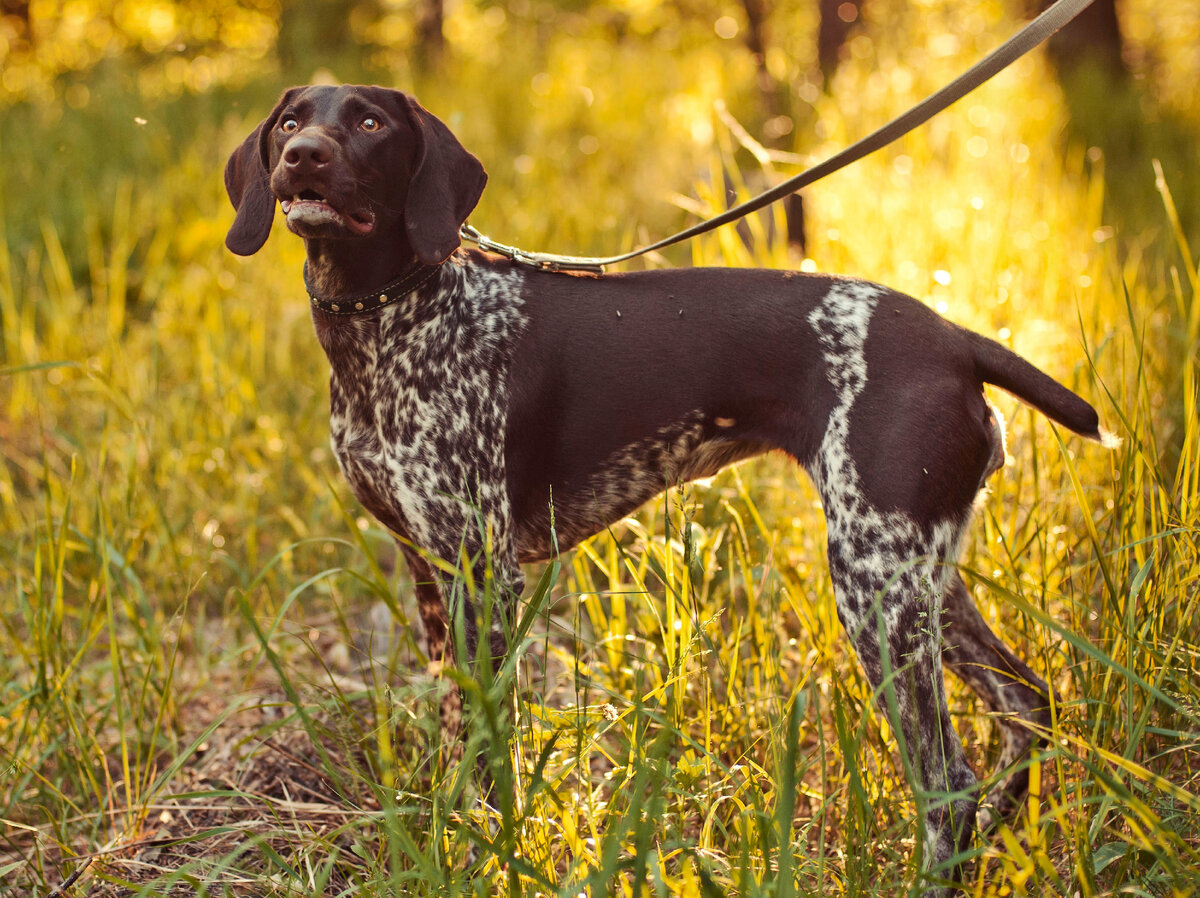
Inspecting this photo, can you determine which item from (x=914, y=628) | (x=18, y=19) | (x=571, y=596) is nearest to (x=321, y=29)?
(x=18, y=19)

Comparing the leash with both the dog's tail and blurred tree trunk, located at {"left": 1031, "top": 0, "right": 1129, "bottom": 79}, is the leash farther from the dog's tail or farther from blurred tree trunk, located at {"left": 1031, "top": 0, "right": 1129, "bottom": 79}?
blurred tree trunk, located at {"left": 1031, "top": 0, "right": 1129, "bottom": 79}

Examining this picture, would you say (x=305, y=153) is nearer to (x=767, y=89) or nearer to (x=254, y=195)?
(x=254, y=195)

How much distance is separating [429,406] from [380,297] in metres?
0.30

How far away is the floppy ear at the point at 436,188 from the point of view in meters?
2.29

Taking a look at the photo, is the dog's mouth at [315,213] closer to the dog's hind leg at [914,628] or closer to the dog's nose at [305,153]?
the dog's nose at [305,153]

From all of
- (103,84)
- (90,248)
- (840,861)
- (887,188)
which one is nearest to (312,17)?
(103,84)

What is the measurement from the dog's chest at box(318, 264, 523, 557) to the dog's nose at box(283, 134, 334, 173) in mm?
413

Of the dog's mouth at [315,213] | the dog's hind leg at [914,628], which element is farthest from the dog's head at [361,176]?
the dog's hind leg at [914,628]

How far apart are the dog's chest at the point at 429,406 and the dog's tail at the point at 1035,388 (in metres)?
1.10

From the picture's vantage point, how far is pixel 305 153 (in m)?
2.11

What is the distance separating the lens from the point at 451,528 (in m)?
2.31

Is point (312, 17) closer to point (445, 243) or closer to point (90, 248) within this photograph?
point (90, 248)

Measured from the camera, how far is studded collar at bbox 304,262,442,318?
7.84 feet

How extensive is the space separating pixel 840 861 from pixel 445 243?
1.60 meters
